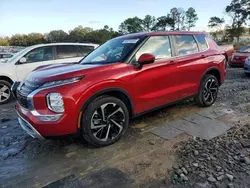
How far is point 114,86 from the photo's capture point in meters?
3.35

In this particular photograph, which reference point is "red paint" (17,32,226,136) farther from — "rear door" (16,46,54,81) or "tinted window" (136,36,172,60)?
"rear door" (16,46,54,81)

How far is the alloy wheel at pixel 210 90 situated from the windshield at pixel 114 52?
2.12m

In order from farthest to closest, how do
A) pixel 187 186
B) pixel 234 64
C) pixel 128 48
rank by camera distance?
pixel 234 64
pixel 128 48
pixel 187 186

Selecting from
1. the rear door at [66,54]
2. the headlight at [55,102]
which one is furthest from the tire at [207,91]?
the rear door at [66,54]

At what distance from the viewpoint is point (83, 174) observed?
2762mm

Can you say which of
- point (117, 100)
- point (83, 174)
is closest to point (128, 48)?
point (117, 100)

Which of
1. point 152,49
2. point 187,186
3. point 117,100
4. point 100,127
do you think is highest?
point 152,49

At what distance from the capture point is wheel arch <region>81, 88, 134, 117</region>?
315cm

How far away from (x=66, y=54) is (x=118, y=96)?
457cm

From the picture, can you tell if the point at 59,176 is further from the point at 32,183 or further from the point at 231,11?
the point at 231,11

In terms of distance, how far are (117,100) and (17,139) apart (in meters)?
1.95

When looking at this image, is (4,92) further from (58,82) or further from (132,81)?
(132,81)

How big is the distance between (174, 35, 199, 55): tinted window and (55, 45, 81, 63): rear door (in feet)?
13.3

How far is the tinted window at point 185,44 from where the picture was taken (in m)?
4.39
